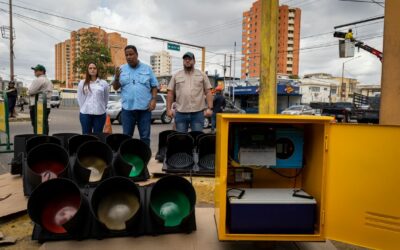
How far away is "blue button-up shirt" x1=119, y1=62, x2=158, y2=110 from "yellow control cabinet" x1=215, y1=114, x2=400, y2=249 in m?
2.77

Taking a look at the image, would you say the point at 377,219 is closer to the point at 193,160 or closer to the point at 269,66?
the point at 269,66

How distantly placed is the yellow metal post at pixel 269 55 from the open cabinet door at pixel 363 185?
2.10m

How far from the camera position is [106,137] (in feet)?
16.0

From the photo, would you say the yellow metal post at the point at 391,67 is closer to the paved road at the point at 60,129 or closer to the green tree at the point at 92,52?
the paved road at the point at 60,129

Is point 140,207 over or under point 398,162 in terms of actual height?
under

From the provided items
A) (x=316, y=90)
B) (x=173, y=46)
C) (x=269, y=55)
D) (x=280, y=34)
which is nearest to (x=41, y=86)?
(x=269, y=55)

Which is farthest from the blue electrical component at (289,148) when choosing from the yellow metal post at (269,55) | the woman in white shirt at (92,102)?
the woman in white shirt at (92,102)

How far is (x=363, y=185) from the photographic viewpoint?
2.47 meters

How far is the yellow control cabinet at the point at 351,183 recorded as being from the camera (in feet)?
7.84

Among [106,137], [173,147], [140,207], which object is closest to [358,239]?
[140,207]

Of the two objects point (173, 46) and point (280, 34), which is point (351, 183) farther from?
point (280, 34)

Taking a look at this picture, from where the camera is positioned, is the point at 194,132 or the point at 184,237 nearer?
the point at 184,237

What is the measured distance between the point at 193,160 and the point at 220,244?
84.8 inches

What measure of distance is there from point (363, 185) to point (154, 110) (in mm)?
15210
